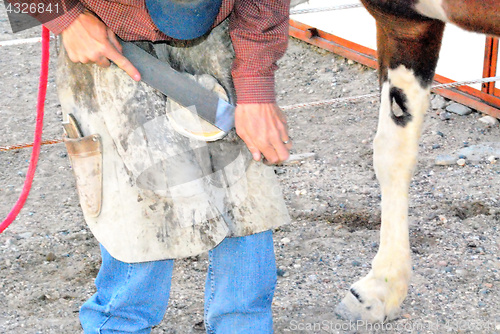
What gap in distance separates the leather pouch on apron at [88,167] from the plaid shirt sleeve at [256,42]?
1.08 ft

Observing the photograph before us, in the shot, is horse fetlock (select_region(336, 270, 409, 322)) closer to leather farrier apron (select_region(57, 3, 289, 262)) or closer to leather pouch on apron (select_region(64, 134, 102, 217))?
leather farrier apron (select_region(57, 3, 289, 262))

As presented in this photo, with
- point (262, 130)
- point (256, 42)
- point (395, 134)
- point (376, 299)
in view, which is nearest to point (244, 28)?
point (256, 42)

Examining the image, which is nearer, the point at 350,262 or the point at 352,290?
the point at 352,290

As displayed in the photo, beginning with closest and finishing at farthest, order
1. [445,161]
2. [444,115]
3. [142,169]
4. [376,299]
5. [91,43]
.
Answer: [91,43], [142,169], [376,299], [445,161], [444,115]

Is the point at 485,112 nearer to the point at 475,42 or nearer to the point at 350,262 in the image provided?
the point at 475,42

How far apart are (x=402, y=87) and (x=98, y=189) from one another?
41.4 inches

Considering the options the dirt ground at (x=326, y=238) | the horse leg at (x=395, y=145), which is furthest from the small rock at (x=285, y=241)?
the horse leg at (x=395, y=145)

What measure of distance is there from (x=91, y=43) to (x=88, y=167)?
272 mm

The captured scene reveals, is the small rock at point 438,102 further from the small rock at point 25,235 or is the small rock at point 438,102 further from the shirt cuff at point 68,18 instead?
the shirt cuff at point 68,18

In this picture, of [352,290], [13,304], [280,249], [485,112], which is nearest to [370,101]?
[485,112]

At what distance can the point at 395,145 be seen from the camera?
7.18 ft

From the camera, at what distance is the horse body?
1983 millimetres

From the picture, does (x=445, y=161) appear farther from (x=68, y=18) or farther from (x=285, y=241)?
(x=68, y=18)

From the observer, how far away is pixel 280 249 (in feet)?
7.95
